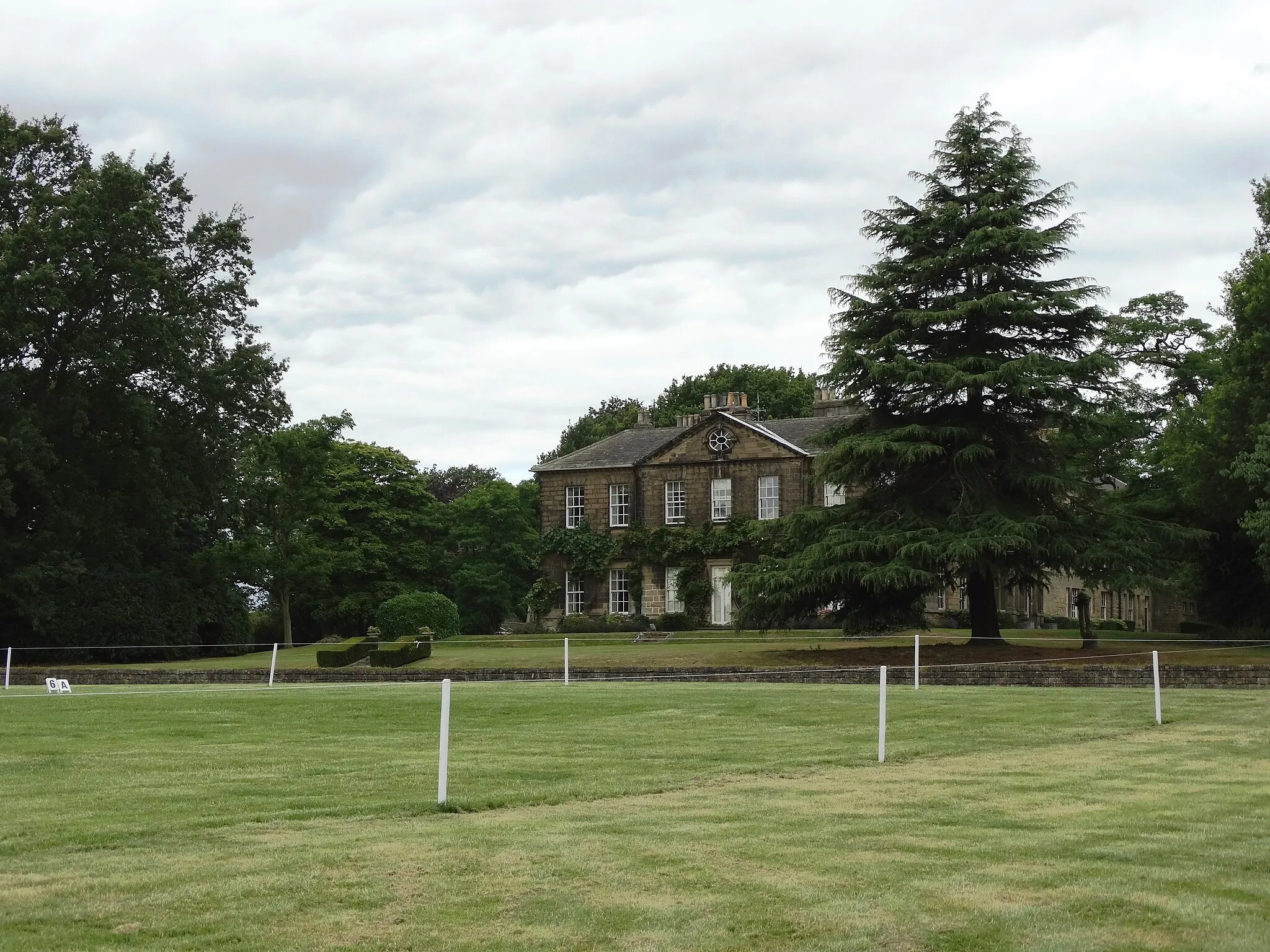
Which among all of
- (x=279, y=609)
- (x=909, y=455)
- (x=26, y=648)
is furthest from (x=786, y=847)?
(x=279, y=609)

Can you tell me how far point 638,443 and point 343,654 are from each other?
25.2m

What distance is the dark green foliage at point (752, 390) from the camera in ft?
277

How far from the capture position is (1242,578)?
147ft

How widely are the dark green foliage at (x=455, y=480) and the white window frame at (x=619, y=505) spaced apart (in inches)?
1358

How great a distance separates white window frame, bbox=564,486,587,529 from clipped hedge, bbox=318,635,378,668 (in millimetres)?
20335

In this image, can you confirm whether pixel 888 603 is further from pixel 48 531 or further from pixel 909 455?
pixel 48 531

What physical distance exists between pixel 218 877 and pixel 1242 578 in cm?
4242

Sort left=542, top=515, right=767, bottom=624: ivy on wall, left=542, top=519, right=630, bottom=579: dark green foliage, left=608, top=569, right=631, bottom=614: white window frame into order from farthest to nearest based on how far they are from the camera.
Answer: left=542, top=519, right=630, bottom=579: dark green foliage, left=608, top=569, right=631, bottom=614: white window frame, left=542, top=515, right=767, bottom=624: ivy on wall

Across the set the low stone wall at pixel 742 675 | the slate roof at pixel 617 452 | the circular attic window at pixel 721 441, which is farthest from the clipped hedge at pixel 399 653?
the slate roof at pixel 617 452

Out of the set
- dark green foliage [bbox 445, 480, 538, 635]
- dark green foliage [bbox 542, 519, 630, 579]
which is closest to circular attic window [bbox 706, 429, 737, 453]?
dark green foliage [bbox 542, 519, 630, 579]

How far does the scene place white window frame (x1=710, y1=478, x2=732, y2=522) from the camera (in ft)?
193

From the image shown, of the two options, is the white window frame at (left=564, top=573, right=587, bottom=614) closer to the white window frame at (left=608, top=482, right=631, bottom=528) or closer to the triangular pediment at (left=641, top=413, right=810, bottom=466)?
the white window frame at (left=608, top=482, right=631, bottom=528)

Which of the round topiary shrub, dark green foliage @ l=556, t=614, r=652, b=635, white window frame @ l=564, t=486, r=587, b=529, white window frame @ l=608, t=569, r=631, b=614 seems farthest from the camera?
white window frame @ l=564, t=486, r=587, b=529

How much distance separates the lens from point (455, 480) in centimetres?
9850
